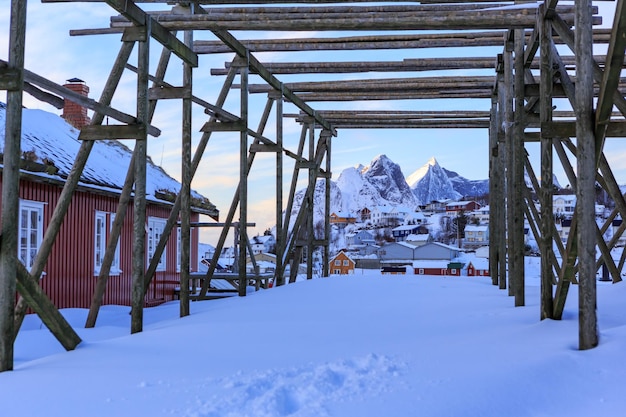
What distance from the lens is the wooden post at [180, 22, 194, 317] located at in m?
8.81

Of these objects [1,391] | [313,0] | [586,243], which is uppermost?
[313,0]

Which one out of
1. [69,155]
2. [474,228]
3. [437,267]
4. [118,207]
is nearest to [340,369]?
[118,207]

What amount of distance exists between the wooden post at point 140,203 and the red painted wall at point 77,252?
4.52m

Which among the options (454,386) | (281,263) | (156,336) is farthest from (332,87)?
(454,386)

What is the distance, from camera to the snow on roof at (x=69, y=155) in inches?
455

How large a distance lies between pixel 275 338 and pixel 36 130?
9.26 meters

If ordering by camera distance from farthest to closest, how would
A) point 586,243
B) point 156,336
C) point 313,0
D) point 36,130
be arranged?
1. point 36,130
2. point 313,0
3. point 156,336
4. point 586,243

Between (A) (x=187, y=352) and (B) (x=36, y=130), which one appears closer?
(A) (x=187, y=352)

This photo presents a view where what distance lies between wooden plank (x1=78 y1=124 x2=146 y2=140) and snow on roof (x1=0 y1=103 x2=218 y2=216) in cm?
349

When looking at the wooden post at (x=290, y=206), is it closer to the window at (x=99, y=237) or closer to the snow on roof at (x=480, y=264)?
the window at (x=99, y=237)

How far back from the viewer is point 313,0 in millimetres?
8047

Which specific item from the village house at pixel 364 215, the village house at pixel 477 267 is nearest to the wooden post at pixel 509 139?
the village house at pixel 477 267

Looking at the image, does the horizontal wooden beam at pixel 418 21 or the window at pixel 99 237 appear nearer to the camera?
the horizontal wooden beam at pixel 418 21

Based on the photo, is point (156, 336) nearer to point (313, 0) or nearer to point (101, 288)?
point (101, 288)
